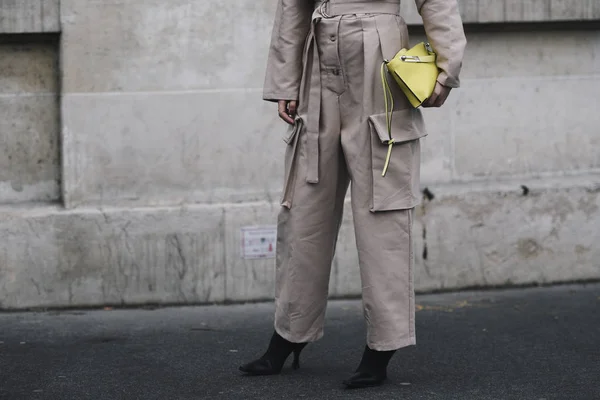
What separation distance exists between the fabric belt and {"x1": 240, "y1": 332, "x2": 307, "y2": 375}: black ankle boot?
0.69 meters

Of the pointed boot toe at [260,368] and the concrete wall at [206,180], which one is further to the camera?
the concrete wall at [206,180]

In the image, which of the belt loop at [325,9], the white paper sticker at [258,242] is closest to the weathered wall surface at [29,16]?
the white paper sticker at [258,242]

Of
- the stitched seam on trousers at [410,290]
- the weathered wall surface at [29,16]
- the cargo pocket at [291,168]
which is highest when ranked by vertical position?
the weathered wall surface at [29,16]

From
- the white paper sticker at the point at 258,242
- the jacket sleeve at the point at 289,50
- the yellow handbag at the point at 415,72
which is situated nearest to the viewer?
the yellow handbag at the point at 415,72

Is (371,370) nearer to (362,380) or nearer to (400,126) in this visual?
(362,380)

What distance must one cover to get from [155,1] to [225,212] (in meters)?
1.24

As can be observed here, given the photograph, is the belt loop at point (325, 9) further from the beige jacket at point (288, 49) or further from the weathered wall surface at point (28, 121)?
the weathered wall surface at point (28, 121)

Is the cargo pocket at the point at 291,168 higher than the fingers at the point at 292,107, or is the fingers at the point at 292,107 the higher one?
the fingers at the point at 292,107

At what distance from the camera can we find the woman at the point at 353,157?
14.2 feet

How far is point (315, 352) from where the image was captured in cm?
503

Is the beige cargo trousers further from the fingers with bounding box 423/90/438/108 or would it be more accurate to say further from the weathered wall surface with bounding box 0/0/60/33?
the weathered wall surface with bounding box 0/0/60/33

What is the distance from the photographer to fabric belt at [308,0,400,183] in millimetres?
4359

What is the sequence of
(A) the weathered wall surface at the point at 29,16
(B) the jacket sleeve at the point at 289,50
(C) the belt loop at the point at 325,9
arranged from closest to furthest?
(C) the belt loop at the point at 325,9, (B) the jacket sleeve at the point at 289,50, (A) the weathered wall surface at the point at 29,16

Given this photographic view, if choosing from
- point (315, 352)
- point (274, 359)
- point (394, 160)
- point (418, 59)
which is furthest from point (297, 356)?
point (418, 59)
